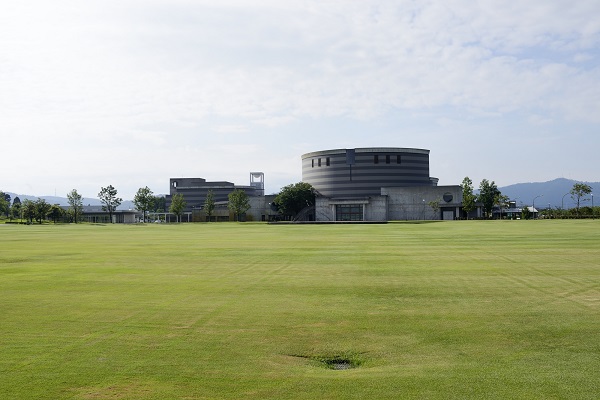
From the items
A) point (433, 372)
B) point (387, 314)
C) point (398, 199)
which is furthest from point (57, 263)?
point (398, 199)

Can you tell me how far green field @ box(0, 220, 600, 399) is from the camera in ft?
33.4

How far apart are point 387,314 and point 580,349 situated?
5.43m

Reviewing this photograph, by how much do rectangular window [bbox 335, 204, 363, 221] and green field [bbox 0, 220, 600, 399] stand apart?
514ft

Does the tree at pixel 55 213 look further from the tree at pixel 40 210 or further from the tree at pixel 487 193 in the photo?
the tree at pixel 487 193

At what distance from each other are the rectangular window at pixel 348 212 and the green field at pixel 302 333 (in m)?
157

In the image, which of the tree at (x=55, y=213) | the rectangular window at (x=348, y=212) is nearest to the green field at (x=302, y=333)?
the rectangular window at (x=348, y=212)

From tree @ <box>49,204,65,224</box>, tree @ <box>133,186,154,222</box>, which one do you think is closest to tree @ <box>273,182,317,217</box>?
tree @ <box>133,186,154,222</box>

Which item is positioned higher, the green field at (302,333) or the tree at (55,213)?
the tree at (55,213)

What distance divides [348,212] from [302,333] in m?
173

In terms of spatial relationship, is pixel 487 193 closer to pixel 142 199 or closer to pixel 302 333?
pixel 142 199

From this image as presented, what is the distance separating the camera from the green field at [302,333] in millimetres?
10180

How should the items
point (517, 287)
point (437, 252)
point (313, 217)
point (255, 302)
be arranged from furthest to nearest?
1. point (313, 217)
2. point (437, 252)
3. point (517, 287)
4. point (255, 302)

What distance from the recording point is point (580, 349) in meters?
12.2

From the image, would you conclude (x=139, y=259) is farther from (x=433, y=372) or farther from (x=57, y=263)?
(x=433, y=372)
